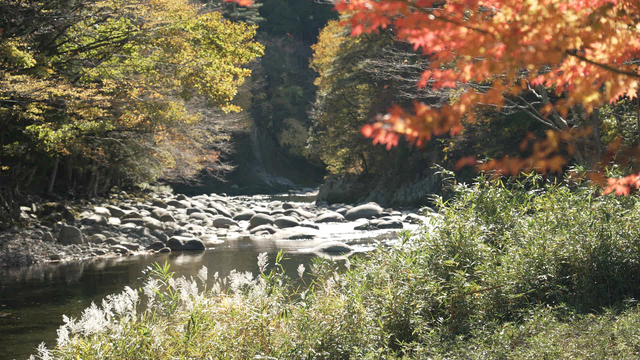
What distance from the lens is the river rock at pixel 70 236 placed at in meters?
14.5

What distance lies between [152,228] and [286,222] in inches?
182

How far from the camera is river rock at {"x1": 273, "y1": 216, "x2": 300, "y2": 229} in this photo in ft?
64.3

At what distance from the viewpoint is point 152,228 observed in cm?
1731

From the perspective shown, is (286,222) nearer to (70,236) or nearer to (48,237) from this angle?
(70,236)

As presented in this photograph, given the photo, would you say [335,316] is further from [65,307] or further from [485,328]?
[65,307]

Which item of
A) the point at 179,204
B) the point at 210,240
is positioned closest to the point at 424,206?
the point at 210,240

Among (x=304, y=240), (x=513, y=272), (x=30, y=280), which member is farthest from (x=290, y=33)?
(x=513, y=272)

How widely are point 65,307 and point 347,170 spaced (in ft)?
72.1

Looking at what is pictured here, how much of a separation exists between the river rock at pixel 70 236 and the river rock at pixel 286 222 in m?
6.85

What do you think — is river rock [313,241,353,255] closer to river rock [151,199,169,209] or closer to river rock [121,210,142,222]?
river rock [121,210,142,222]

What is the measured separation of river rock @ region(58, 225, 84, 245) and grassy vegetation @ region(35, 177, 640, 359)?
10159 millimetres

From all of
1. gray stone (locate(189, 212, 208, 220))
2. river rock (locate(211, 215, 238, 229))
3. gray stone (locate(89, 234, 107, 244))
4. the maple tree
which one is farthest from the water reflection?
→ the maple tree

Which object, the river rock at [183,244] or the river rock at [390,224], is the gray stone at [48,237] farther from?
the river rock at [390,224]

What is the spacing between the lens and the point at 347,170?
3020cm
